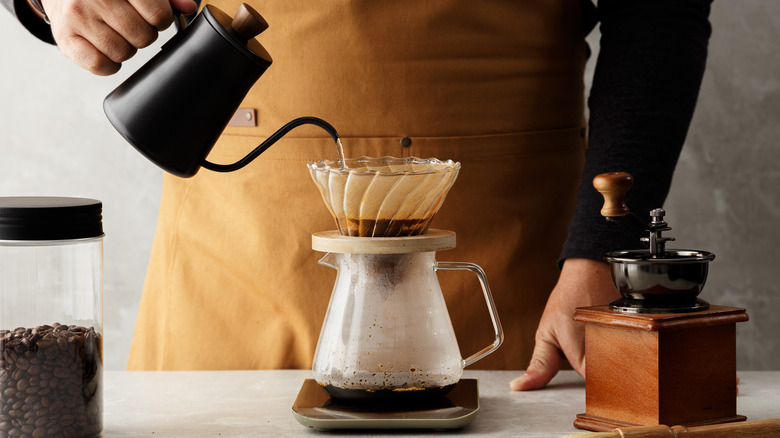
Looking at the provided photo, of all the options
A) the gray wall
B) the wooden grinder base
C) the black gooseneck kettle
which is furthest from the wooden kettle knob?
the gray wall

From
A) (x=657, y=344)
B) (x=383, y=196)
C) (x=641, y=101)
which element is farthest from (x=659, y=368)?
(x=641, y=101)

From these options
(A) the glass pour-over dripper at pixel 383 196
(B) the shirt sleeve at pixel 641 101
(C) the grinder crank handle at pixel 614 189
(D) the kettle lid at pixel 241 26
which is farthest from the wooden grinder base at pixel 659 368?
(D) the kettle lid at pixel 241 26

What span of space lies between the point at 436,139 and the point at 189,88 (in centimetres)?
57

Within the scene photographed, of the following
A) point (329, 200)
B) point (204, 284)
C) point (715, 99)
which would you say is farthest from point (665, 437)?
point (715, 99)

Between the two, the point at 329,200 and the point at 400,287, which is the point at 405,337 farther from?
the point at 329,200

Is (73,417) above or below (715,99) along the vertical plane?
below

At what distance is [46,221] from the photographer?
30.2 inches

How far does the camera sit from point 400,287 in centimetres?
84

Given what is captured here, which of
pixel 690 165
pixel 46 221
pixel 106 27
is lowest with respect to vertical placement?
pixel 46 221

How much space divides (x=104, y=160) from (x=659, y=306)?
1.68 metres

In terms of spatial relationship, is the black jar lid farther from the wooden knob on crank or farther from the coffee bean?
the wooden knob on crank

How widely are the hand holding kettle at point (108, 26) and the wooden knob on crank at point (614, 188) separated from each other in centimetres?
47

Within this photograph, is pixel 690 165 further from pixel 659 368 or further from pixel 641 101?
pixel 659 368

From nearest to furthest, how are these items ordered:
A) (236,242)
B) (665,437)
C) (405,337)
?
(665,437)
(405,337)
(236,242)
